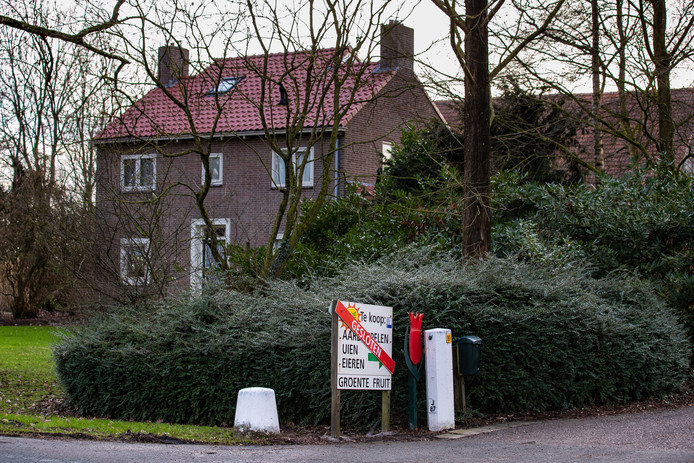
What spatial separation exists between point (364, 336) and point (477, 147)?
4.66m

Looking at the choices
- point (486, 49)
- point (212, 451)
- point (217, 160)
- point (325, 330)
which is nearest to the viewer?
point (212, 451)

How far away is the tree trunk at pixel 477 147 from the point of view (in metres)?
12.9

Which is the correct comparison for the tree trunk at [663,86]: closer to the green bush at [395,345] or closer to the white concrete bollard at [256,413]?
the green bush at [395,345]

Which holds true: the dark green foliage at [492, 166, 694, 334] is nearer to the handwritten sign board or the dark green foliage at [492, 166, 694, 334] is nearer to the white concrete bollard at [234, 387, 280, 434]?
the handwritten sign board

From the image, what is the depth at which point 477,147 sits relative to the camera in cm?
1293

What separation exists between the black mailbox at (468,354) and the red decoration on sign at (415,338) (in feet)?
→ 1.56

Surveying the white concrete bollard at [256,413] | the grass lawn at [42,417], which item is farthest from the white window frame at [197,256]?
the white concrete bollard at [256,413]

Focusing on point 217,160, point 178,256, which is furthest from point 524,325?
point 217,160

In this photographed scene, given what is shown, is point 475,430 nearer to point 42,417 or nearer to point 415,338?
point 415,338

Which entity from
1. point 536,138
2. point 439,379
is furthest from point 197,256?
point 439,379

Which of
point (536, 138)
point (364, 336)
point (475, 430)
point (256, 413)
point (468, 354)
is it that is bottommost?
point (475, 430)

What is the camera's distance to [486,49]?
516 inches

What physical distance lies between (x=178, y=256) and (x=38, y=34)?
507 cm

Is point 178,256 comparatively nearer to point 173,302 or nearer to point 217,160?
point 173,302
